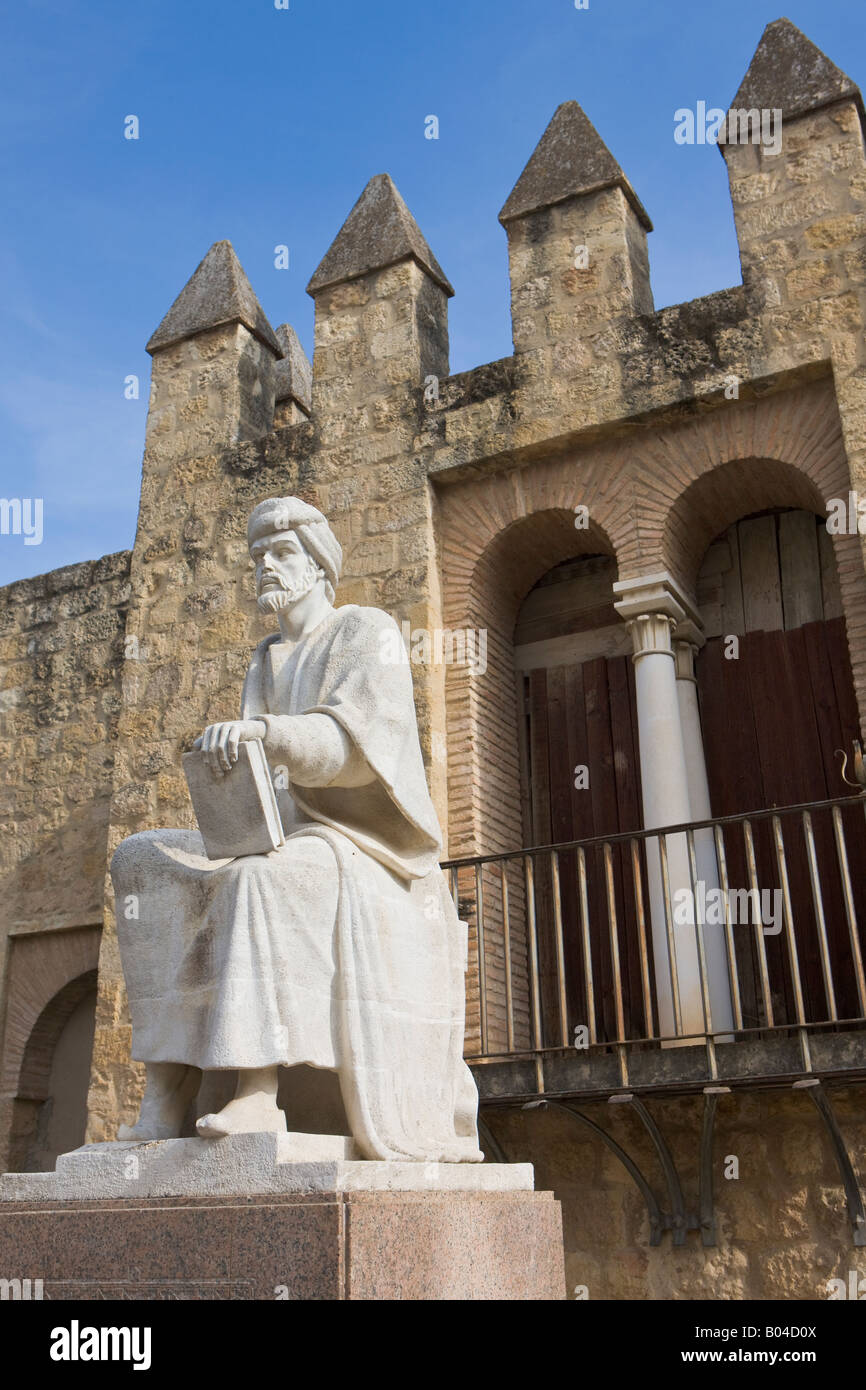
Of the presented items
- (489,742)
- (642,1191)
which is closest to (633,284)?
(489,742)

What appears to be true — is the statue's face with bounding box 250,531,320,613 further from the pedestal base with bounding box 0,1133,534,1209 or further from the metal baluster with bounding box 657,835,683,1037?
the metal baluster with bounding box 657,835,683,1037

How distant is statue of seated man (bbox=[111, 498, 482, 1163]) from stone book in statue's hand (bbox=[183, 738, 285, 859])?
3 centimetres

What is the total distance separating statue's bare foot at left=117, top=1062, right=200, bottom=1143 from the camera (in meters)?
3.29

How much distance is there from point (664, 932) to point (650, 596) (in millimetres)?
1768

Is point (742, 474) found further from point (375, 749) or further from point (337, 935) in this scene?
point (337, 935)

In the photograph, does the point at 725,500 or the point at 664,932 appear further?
the point at 725,500

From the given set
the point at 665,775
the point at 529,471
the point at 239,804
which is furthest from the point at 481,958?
the point at 239,804

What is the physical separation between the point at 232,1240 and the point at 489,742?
15.3 ft

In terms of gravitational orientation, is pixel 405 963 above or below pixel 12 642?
below

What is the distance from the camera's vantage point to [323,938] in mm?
3221

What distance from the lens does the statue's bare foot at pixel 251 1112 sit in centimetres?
299

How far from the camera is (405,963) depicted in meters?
3.41

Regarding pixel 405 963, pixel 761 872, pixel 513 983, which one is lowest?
pixel 405 963

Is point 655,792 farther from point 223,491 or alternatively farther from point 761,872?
point 223,491
